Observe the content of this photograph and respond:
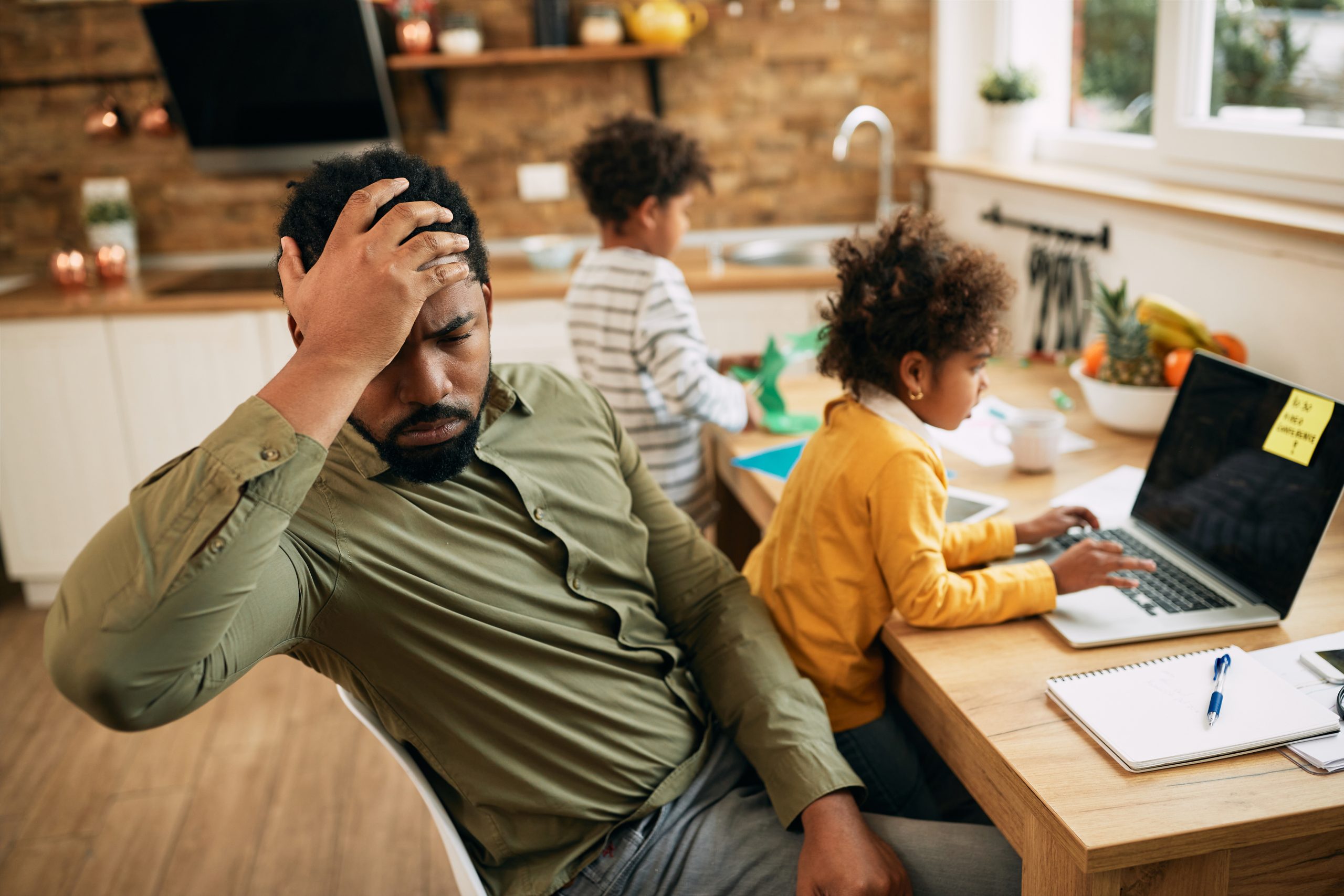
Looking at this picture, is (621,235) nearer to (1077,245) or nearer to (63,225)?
(1077,245)

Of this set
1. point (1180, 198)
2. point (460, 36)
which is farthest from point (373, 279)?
point (460, 36)

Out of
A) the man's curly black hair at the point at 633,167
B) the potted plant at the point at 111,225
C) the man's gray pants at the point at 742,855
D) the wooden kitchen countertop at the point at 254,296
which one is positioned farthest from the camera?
the potted plant at the point at 111,225

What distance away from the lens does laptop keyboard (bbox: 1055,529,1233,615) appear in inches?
48.8

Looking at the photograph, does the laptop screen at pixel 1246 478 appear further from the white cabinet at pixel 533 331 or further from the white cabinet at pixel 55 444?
the white cabinet at pixel 55 444

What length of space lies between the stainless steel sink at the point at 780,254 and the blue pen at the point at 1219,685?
8.52 ft

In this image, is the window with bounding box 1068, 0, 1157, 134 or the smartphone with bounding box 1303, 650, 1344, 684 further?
the window with bounding box 1068, 0, 1157, 134

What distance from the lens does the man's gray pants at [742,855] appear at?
1.13 meters

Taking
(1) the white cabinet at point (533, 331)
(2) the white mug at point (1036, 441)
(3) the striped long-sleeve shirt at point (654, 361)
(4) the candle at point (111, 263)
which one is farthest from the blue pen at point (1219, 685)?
(4) the candle at point (111, 263)

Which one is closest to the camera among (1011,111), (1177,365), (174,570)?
(174,570)

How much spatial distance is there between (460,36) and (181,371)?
4.54ft

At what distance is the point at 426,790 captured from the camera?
1.05m

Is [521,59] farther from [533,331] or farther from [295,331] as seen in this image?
[295,331]

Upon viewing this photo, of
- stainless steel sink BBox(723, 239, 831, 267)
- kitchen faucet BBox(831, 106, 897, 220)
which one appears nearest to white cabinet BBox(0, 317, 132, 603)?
stainless steel sink BBox(723, 239, 831, 267)

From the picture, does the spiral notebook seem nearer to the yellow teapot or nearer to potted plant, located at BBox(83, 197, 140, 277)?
the yellow teapot
